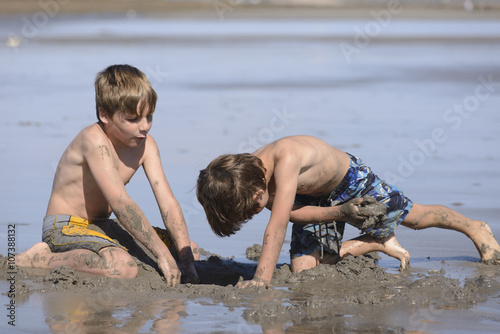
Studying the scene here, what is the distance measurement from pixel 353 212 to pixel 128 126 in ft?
4.52

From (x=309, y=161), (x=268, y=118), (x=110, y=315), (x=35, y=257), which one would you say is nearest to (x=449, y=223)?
(x=309, y=161)

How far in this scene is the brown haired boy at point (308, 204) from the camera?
13.1 ft

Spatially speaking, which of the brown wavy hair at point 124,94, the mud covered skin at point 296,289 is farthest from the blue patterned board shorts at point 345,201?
the brown wavy hair at point 124,94

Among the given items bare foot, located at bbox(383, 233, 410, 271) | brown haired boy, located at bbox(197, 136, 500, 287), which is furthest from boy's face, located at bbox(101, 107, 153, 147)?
bare foot, located at bbox(383, 233, 410, 271)

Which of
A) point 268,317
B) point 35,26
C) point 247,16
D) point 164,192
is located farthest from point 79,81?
point 247,16

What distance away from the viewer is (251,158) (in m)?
4.09

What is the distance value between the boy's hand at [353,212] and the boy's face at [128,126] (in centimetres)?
122

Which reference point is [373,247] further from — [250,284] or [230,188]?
[230,188]

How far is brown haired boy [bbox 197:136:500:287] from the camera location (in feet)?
13.1

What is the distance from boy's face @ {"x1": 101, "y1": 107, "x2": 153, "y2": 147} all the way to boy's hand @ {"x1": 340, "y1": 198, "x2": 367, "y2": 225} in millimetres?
1225

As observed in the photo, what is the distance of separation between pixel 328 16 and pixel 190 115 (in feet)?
99.4

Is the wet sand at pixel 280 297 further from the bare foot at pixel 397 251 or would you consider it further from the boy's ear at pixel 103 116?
the boy's ear at pixel 103 116

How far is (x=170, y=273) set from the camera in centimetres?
420

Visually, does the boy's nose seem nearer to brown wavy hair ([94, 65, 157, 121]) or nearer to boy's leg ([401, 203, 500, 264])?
brown wavy hair ([94, 65, 157, 121])
